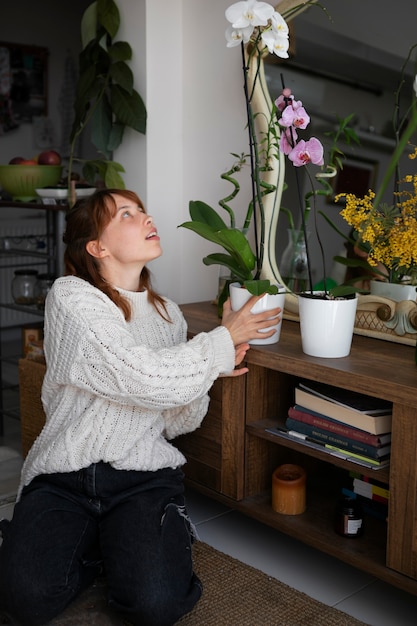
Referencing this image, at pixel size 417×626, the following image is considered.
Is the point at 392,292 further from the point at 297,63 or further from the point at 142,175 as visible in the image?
the point at 142,175

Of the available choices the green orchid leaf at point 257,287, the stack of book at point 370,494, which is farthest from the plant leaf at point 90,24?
the stack of book at point 370,494

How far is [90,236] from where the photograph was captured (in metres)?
1.91

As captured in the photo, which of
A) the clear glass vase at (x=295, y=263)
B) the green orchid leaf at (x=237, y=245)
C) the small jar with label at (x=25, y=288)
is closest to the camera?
the green orchid leaf at (x=237, y=245)

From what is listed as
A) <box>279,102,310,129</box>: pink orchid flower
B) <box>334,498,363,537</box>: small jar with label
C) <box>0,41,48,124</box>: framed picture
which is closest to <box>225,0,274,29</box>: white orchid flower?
<box>279,102,310,129</box>: pink orchid flower

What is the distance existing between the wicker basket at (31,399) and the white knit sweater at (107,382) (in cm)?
46

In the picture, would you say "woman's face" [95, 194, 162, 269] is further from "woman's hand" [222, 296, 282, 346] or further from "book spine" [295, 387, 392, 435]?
"book spine" [295, 387, 392, 435]

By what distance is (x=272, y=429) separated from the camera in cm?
195

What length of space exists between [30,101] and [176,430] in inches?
138

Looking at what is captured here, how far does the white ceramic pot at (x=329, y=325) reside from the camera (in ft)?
5.86

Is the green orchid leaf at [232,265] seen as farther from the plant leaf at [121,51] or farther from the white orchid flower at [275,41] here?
the plant leaf at [121,51]

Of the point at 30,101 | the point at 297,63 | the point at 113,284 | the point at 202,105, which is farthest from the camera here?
the point at 30,101

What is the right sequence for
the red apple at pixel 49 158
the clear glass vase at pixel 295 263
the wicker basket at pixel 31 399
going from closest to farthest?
the clear glass vase at pixel 295 263
the wicker basket at pixel 31 399
the red apple at pixel 49 158

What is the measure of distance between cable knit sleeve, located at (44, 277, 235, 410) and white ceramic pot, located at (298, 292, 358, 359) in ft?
0.64

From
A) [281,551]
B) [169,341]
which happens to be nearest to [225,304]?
[169,341]
